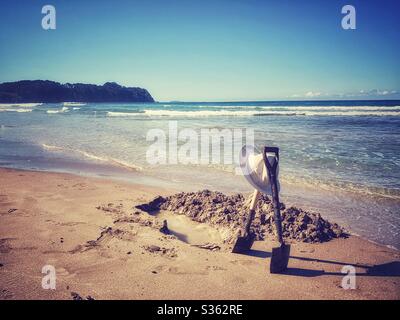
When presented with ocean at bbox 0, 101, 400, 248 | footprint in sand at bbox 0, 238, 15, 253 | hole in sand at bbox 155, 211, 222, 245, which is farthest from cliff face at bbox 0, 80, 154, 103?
hole in sand at bbox 155, 211, 222, 245

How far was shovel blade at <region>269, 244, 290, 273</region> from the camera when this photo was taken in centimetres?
316

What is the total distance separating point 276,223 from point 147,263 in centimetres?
156

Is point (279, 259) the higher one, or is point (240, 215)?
point (240, 215)

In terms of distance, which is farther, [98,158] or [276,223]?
[98,158]

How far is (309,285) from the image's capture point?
9.87 ft

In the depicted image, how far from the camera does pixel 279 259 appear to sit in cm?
319

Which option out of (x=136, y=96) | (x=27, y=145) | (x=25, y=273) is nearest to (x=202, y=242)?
(x=25, y=273)

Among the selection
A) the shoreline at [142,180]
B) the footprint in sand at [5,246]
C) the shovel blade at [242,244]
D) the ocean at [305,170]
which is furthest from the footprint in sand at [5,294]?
the ocean at [305,170]

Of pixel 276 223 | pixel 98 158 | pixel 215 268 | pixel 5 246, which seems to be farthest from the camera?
pixel 98 158

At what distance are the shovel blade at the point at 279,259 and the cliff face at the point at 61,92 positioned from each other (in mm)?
89614

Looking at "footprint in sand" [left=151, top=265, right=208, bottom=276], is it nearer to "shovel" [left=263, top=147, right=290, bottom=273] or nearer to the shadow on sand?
"shovel" [left=263, top=147, right=290, bottom=273]

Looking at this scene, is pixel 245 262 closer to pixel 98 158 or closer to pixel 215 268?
pixel 215 268

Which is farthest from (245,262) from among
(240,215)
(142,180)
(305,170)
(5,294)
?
(305,170)

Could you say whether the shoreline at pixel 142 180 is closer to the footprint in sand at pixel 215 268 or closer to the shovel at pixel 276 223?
the shovel at pixel 276 223
